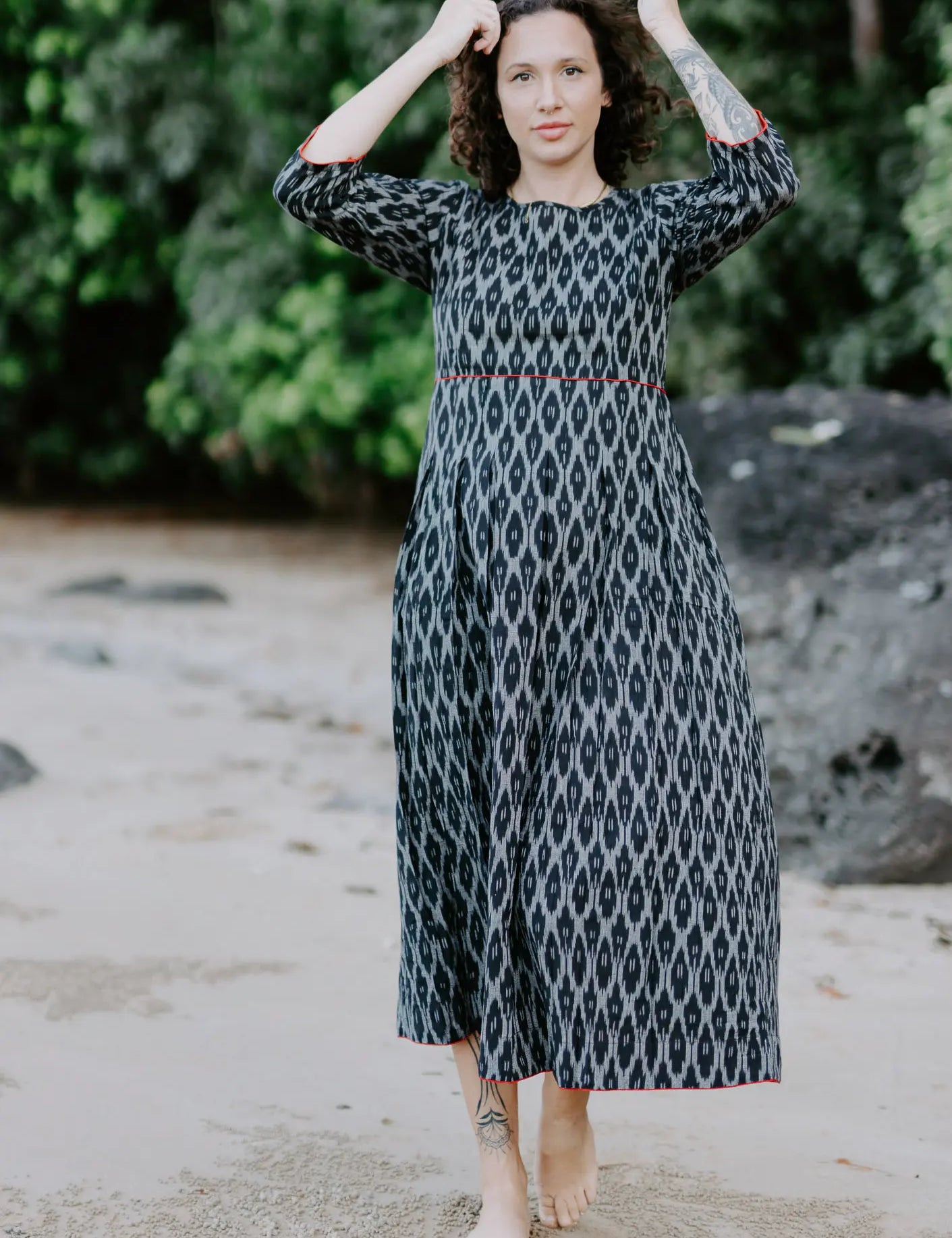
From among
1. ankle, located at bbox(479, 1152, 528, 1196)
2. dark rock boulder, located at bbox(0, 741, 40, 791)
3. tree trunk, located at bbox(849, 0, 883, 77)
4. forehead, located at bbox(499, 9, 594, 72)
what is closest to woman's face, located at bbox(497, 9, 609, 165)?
forehead, located at bbox(499, 9, 594, 72)

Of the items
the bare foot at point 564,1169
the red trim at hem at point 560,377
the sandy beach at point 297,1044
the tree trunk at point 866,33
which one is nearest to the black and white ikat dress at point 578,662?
the red trim at hem at point 560,377

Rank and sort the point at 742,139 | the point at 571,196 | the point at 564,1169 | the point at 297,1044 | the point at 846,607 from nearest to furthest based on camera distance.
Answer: the point at 742,139 < the point at 571,196 < the point at 564,1169 < the point at 297,1044 < the point at 846,607

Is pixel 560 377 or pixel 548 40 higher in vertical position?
pixel 548 40

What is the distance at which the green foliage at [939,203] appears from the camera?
656 centimetres

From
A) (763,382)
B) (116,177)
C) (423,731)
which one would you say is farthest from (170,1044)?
(116,177)

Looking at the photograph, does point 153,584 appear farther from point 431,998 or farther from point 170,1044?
point 431,998

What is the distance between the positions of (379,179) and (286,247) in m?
9.13

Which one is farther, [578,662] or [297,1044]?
[297,1044]

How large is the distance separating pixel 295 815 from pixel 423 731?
282 cm

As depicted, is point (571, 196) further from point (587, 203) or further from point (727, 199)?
point (727, 199)

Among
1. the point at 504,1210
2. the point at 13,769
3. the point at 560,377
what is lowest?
the point at 13,769

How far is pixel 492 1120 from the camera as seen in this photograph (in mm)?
2453

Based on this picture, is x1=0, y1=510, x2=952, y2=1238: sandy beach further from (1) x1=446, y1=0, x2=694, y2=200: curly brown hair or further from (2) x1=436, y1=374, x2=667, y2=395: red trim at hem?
(1) x1=446, y1=0, x2=694, y2=200: curly brown hair

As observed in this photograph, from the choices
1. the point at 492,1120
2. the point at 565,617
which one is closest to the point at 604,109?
the point at 565,617
